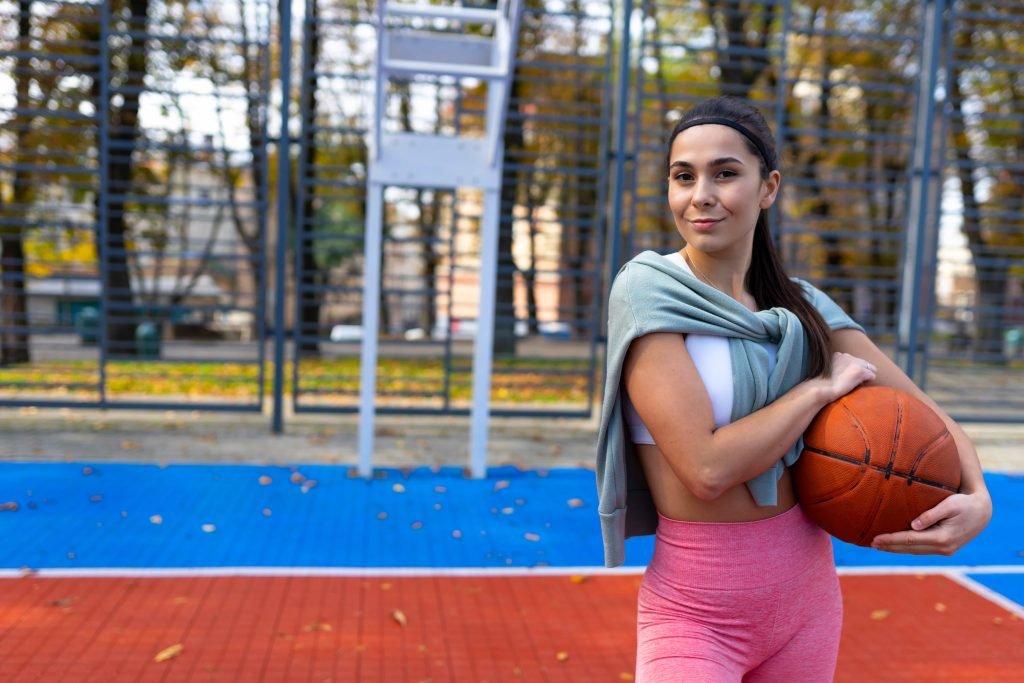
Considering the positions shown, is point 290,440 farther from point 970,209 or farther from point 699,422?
point 970,209

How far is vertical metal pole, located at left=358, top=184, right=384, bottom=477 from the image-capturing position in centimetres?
689

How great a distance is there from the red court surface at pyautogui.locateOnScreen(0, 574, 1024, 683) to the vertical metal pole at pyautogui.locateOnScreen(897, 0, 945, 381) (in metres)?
5.25

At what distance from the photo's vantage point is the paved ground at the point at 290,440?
311 inches

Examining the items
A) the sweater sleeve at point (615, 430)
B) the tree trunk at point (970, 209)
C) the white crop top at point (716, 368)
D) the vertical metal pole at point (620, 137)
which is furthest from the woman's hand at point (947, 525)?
the tree trunk at point (970, 209)

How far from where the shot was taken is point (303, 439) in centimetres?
885

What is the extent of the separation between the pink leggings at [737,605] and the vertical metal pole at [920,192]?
8.54 m

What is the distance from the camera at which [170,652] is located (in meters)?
3.93

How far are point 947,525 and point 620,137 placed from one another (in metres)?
7.92

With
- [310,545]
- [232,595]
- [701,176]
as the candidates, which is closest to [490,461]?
[310,545]

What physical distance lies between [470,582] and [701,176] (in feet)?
11.7

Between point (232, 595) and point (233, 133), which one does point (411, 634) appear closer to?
point (232, 595)

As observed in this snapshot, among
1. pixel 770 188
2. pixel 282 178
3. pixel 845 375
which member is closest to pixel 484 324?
pixel 282 178

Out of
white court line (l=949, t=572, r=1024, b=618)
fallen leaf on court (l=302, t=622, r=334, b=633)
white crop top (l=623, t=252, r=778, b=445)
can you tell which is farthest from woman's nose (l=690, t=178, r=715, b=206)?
white court line (l=949, t=572, r=1024, b=618)

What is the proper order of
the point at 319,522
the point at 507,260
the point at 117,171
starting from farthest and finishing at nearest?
the point at 117,171 → the point at 507,260 → the point at 319,522
